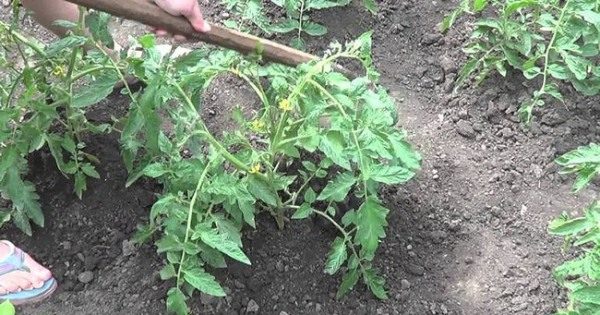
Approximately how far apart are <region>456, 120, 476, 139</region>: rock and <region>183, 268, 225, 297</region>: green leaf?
3.23 ft

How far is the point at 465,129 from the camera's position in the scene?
7.88ft

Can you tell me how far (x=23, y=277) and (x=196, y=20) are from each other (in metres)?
0.80

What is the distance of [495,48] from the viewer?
2412 millimetres

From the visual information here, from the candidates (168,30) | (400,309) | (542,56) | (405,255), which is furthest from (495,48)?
(168,30)

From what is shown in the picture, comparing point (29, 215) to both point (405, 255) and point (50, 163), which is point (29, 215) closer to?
point (50, 163)

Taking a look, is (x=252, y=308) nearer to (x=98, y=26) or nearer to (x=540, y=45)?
(x=98, y=26)

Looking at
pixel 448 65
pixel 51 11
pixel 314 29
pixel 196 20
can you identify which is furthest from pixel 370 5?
pixel 51 11

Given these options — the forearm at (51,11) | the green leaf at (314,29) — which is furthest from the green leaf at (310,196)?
the forearm at (51,11)

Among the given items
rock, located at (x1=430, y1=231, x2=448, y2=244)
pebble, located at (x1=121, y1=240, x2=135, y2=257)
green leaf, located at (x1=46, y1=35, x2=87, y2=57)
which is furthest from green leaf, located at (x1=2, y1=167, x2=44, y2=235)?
rock, located at (x1=430, y1=231, x2=448, y2=244)

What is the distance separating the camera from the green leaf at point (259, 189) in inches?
76.0

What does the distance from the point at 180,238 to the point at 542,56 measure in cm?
120

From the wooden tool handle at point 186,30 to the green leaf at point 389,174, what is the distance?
0.45 meters

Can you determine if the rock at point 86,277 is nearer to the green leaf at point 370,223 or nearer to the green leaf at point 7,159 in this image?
the green leaf at point 7,159

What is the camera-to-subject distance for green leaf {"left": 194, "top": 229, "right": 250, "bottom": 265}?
176 centimetres
